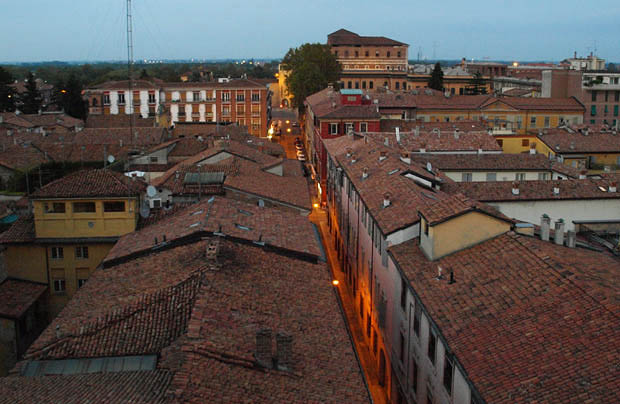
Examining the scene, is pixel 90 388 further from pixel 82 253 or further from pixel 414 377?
pixel 82 253

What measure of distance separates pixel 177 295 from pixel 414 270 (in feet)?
20.6

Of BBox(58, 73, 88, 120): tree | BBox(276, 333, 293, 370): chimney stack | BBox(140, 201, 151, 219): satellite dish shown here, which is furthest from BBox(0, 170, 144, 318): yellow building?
BBox(58, 73, 88, 120): tree

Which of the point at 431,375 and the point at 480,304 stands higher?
the point at 480,304

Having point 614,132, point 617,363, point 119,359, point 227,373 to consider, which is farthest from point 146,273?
point 614,132

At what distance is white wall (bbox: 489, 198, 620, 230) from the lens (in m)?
26.3

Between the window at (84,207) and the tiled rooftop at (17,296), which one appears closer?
the tiled rooftop at (17,296)

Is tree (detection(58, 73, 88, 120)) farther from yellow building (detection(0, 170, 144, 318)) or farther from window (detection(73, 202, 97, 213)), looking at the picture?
window (detection(73, 202, 97, 213))

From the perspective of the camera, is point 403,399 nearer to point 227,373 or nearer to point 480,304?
point 480,304

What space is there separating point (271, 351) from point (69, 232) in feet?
46.0

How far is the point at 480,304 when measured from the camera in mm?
14555

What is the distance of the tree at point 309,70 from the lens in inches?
3086

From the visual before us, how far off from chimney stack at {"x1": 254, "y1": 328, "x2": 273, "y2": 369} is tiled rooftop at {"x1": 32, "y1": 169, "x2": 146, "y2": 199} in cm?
1276

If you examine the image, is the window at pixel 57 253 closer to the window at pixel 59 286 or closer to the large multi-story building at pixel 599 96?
the window at pixel 59 286

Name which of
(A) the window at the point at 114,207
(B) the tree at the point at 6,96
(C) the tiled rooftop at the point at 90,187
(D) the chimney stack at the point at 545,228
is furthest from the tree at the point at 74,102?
(D) the chimney stack at the point at 545,228
